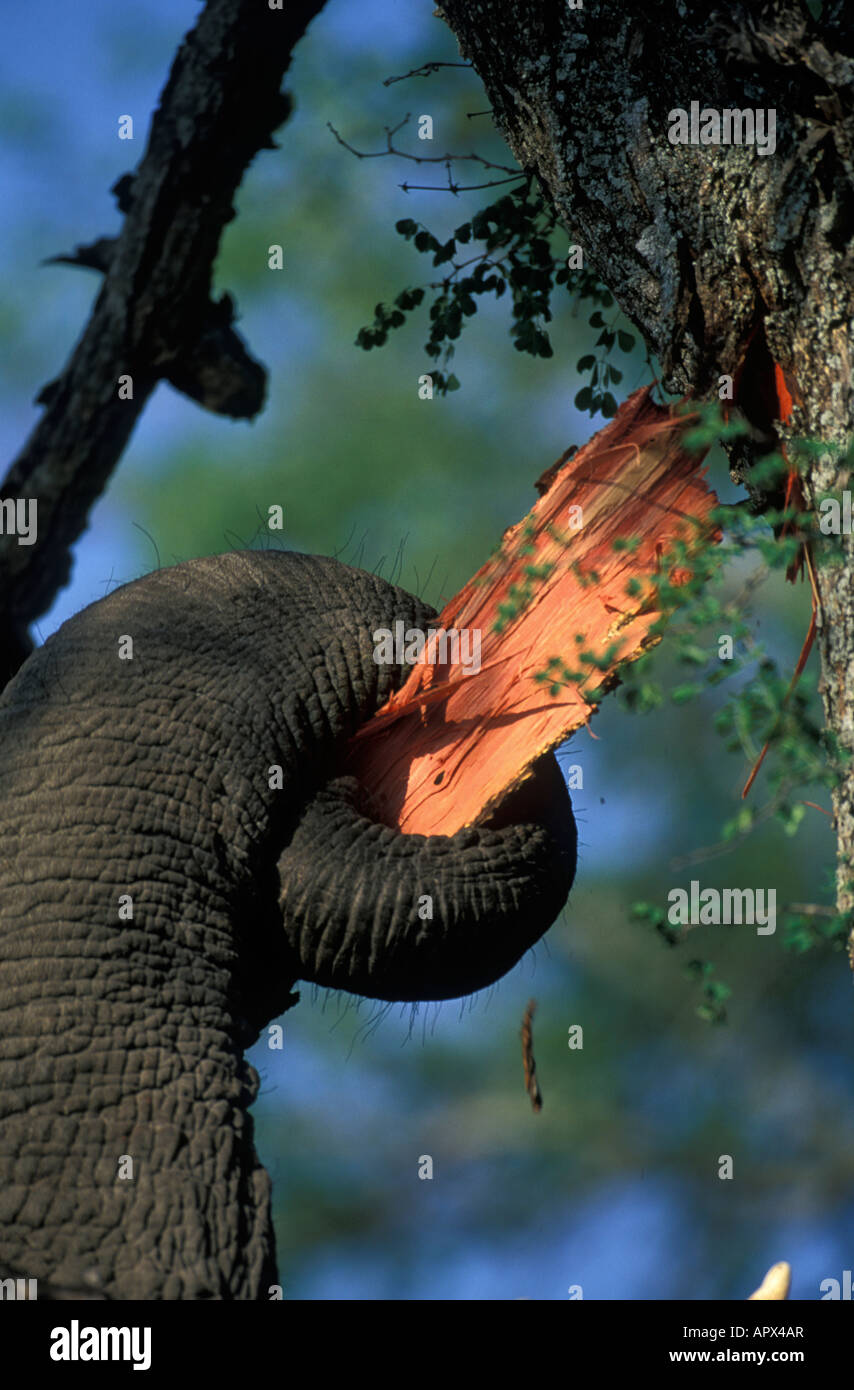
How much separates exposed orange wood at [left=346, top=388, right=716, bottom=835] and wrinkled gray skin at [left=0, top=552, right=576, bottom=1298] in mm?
110

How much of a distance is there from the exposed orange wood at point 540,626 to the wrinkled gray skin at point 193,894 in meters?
0.11

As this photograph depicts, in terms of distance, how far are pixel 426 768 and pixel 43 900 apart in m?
1.00

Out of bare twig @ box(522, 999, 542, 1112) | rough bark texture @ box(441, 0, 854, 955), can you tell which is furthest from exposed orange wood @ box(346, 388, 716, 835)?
bare twig @ box(522, 999, 542, 1112)

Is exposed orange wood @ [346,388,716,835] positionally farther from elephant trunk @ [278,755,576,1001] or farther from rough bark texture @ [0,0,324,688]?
rough bark texture @ [0,0,324,688]

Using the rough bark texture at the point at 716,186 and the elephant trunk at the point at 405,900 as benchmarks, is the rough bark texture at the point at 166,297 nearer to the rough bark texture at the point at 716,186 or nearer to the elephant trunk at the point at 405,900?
the rough bark texture at the point at 716,186

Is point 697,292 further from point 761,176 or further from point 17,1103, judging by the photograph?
point 17,1103

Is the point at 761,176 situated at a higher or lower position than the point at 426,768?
higher

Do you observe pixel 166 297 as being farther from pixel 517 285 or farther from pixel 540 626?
pixel 540 626

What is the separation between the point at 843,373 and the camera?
316 centimetres

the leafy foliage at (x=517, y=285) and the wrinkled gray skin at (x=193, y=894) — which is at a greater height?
the leafy foliage at (x=517, y=285)

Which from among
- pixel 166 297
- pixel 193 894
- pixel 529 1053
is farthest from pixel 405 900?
pixel 166 297

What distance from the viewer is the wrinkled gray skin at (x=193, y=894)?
2848 millimetres

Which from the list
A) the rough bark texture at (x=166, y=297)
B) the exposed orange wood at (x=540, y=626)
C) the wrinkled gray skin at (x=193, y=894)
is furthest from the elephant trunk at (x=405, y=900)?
the rough bark texture at (x=166, y=297)
